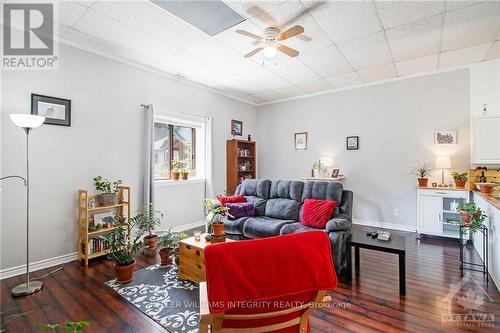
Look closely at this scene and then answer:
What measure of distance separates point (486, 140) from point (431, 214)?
140 cm

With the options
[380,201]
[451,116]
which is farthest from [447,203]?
[451,116]

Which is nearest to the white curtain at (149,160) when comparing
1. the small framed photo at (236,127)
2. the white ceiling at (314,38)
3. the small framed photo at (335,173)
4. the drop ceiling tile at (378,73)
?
the white ceiling at (314,38)

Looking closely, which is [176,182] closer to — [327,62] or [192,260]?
[192,260]

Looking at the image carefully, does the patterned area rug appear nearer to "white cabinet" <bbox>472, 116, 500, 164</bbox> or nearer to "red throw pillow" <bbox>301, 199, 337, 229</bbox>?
"red throw pillow" <bbox>301, 199, 337, 229</bbox>

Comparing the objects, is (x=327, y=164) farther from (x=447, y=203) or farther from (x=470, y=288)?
(x=470, y=288)

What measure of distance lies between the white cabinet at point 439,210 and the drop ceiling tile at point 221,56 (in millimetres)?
3655

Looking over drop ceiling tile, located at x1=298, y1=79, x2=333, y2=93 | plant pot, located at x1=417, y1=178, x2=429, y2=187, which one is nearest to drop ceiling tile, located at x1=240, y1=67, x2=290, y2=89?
drop ceiling tile, located at x1=298, y1=79, x2=333, y2=93

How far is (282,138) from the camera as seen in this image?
6.35m

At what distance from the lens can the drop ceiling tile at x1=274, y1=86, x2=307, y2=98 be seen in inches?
212

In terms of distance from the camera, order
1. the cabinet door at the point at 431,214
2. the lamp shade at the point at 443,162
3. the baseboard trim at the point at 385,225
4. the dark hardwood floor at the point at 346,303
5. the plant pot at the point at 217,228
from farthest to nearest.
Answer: the baseboard trim at the point at 385,225, the lamp shade at the point at 443,162, the cabinet door at the point at 431,214, the plant pot at the point at 217,228, the dark hardwood floor at the point at 346,303

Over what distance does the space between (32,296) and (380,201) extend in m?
5.43

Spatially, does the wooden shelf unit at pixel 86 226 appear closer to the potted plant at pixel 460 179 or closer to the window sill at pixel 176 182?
the window sill at pixel 176 182

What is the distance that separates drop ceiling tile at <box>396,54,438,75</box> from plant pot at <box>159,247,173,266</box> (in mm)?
4602

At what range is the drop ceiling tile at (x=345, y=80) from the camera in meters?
4.67
